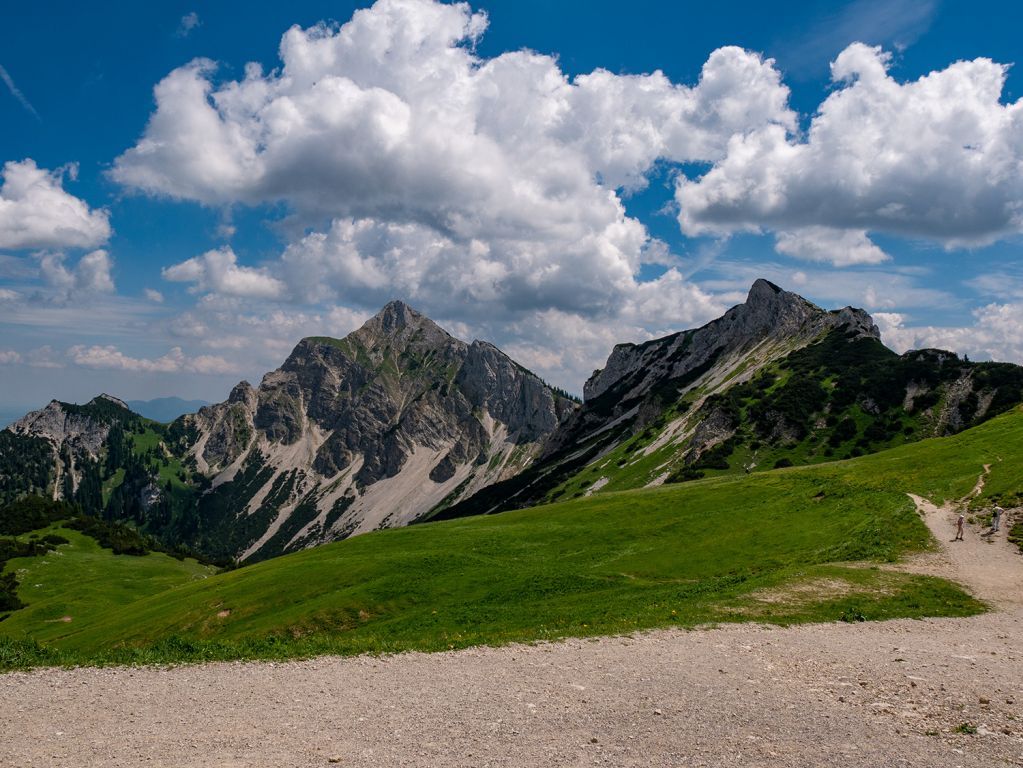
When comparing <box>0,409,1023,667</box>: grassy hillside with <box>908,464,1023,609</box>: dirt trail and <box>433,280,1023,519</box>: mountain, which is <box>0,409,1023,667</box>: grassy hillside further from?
<box>433,280,1023,519</box>: mountain

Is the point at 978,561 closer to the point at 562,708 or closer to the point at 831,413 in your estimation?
the point at 562,708

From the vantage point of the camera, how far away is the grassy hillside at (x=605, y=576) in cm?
Result: 2925

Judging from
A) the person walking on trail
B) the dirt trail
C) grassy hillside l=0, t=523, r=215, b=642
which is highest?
the person walking on trail

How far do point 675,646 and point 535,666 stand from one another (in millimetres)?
6189

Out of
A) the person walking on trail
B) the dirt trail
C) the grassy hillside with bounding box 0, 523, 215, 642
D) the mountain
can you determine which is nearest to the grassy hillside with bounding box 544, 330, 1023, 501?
the mountain

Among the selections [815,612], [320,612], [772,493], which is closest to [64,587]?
[320,612]

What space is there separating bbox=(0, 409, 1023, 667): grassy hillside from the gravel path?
3.49 metres

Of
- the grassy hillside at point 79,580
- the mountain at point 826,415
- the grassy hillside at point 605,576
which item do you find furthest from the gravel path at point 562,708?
the mountain at point 826,415

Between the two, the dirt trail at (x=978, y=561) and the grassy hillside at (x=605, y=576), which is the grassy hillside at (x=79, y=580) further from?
the dirt trail at (x=978, y=561)

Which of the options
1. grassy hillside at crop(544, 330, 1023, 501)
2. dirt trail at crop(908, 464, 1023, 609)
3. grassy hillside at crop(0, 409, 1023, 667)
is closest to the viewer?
grassy hillside at crop(0, 409, 1023, 667)

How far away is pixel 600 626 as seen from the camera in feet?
91.3

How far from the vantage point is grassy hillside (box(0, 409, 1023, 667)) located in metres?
29.2

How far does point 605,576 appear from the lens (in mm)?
42375

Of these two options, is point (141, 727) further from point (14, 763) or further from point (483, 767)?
point (483, 767)
